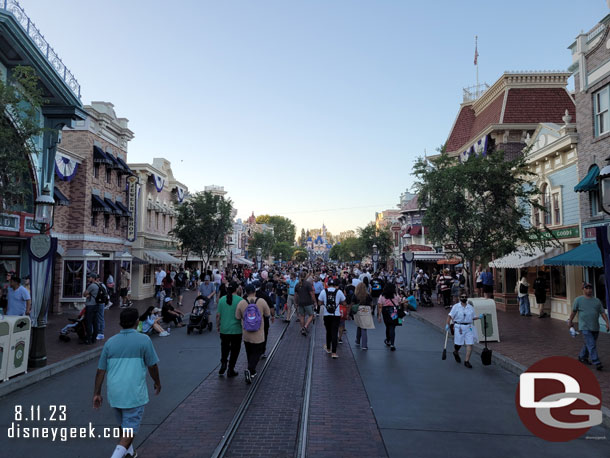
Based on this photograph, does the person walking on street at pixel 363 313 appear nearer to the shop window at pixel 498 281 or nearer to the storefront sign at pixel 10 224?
the storefront sign at pixel 10 224

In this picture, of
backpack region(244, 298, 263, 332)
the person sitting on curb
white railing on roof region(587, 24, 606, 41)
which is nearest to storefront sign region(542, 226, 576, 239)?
white railing on roof region(587, 24, 606, 41)

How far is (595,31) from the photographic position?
49.8 feet

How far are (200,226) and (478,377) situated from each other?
2385 centimetres

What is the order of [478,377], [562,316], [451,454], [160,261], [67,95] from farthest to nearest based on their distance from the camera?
[160,261], [562,316], [67,95], [478,377], [451,454]

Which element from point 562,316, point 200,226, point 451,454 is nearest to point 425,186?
point 562,316

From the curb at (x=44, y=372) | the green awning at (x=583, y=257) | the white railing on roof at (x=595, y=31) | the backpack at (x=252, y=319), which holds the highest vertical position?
the white railing on roof at (x=595, y=31)

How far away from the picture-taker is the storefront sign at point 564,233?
52.6ft

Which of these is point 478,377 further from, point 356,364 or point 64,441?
point 64,441

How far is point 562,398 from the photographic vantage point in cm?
625

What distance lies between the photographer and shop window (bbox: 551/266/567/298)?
1720 centimetres

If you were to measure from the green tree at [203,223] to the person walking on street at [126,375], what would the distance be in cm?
2511

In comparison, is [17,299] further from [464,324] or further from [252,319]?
[464,324]

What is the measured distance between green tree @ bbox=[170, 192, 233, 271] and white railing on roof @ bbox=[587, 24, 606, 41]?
73.8 feet

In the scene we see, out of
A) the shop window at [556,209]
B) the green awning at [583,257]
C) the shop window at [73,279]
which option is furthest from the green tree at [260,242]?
the green awning at [583,257]
